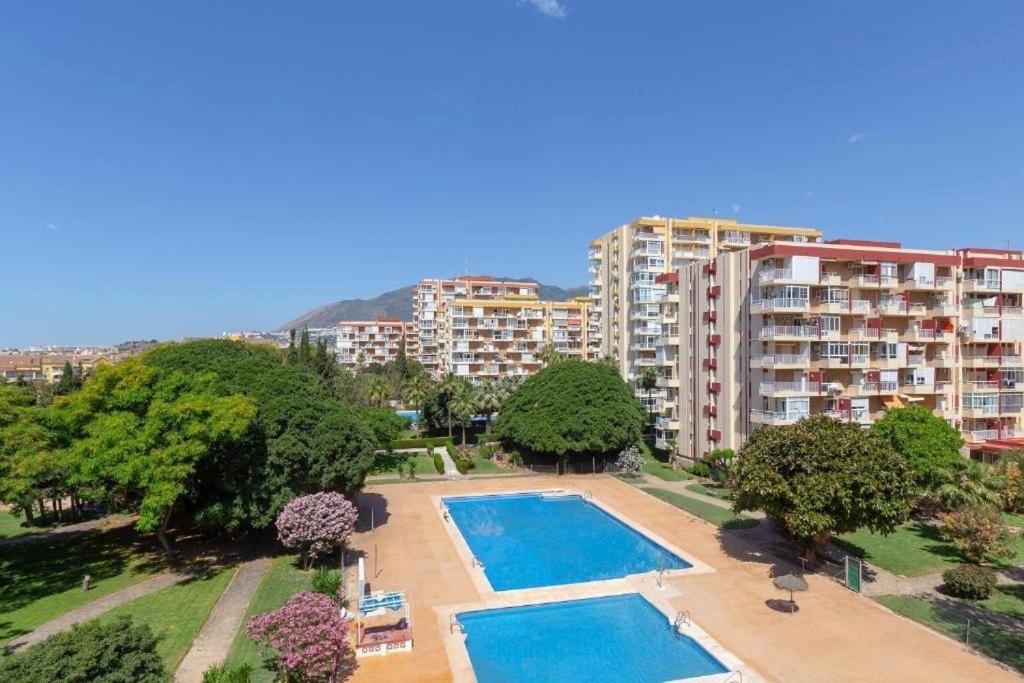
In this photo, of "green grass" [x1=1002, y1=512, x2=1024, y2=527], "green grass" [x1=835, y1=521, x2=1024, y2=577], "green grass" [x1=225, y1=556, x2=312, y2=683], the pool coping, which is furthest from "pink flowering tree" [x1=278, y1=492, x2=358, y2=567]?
"green grass" [x1=1002, y1=512, x2=1024, y2=527]

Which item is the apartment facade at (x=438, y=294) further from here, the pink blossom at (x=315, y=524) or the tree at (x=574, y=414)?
the pink blossom at (x=315, y=524)

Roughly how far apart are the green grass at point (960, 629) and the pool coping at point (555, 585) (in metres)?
7.06

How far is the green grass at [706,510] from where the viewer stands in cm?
3238

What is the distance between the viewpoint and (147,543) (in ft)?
94.4

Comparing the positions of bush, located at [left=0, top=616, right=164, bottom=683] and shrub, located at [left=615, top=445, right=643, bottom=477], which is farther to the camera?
shrub, located at [left=615, top=445, right=643, bottom=477]

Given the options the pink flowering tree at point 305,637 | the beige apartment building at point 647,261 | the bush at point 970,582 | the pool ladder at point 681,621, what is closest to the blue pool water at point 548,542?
the pool ladder at point 681,621

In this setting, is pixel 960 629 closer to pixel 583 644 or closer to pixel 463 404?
pixel 583 644

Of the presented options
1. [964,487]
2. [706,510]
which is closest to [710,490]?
[706,510]

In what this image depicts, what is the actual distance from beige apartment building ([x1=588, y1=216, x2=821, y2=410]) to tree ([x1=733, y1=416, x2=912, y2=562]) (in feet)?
115

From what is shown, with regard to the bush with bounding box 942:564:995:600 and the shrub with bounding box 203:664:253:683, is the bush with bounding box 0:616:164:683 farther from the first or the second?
the bush with bounding box 942:564:995:600

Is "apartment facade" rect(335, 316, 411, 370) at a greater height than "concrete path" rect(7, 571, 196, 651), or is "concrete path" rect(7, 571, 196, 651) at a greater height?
"apartment facade" rect(335, 316, 411, 370)

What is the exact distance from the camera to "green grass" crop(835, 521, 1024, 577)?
25.5 metres

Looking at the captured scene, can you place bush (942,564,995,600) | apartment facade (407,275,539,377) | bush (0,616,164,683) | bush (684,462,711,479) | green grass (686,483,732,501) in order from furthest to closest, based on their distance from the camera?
1. apartment facade (407,275,539,377)
2. bush (684,462,711,479)
3. green grass (686,483,732,501)
4. bush (942,564,995,600)
5. bush (0,616,164,683)

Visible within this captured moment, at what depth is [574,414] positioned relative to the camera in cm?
4541
